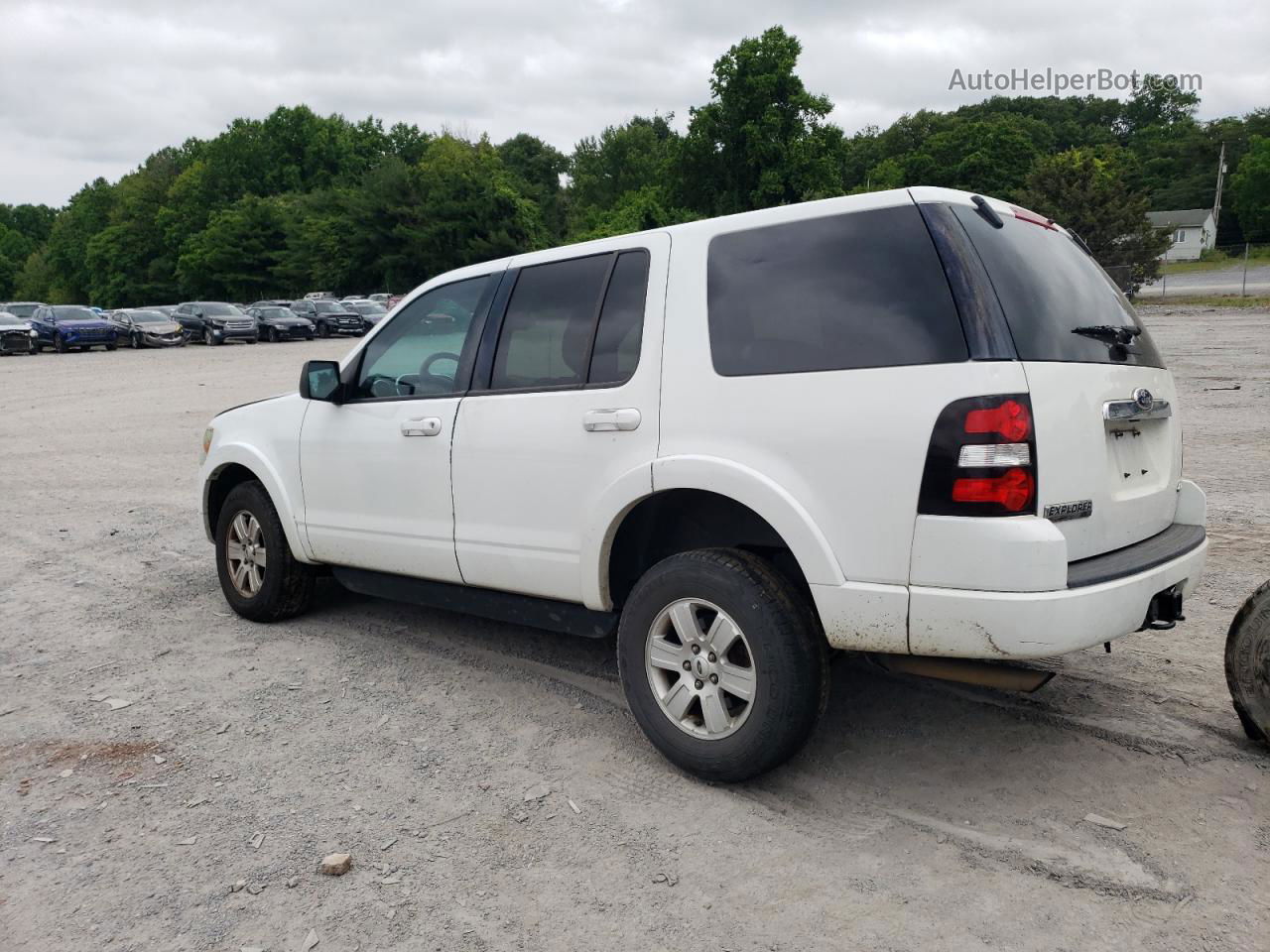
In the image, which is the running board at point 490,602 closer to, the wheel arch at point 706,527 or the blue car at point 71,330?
the wheel arch at point 706,527

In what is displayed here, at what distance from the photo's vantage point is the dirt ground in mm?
2748

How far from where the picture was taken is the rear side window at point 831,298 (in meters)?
3.08

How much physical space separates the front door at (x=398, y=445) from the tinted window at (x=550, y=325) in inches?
8.3

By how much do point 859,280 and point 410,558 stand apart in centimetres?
242

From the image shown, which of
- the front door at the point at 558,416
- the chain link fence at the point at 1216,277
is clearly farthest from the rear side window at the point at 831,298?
the chain link fence at the point at 1216,277

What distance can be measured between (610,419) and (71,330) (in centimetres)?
3815

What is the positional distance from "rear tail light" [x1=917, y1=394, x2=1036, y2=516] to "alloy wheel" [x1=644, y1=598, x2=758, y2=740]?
2.84ft

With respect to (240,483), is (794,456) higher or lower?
higher

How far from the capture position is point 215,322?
131 feet

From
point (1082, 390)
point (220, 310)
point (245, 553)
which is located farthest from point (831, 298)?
point (220, 310)

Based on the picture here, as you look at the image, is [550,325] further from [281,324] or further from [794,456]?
[281,324]

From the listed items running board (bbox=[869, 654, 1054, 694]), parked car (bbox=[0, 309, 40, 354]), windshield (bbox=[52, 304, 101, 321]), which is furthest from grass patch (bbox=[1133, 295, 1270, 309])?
parked car (bbox=[0, 309, 40, 354])

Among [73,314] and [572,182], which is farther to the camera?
[572,182]

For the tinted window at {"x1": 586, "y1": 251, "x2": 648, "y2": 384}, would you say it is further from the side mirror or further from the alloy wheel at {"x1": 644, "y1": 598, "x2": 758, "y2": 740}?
the side mirror
